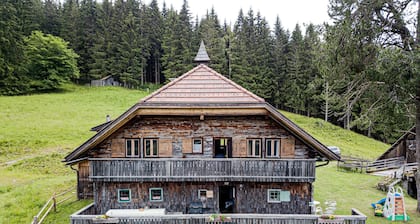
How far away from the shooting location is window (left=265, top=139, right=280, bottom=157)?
1544cm

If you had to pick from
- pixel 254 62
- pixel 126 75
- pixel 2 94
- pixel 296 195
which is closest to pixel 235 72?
pixel 254 62

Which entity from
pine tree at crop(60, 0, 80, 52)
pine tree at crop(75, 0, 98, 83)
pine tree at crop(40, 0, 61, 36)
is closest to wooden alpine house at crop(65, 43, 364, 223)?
pine tree at crop(75, 0, 98, 83)

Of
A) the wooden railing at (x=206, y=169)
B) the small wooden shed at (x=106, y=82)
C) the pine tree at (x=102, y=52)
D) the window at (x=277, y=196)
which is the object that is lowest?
the window at (x=277, y=196)

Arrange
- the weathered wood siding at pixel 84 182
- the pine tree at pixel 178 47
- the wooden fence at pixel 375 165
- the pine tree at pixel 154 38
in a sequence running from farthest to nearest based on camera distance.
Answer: the pine tree at pixel 154 38 → the pine tree at pixel 178 47 → the wooden fence at pixel 375 165 → the weathered wood siding at pixel 84 182

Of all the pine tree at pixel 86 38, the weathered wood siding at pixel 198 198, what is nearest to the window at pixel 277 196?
the weathered wood siding at pixel 198 198

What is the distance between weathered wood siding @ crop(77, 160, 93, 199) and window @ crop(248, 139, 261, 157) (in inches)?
375

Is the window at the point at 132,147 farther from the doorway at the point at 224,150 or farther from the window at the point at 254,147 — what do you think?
the window at the point at 254,147

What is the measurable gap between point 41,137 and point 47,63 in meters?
25.0

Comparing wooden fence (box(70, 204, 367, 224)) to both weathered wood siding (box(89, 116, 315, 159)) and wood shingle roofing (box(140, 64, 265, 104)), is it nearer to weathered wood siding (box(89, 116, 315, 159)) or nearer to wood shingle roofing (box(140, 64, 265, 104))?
weathered wood siding (box(89, 116, 315, 159))

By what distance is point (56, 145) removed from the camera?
28.5 meters

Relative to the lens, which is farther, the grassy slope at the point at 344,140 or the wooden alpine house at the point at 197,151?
the grassy slope at the point at 344,140

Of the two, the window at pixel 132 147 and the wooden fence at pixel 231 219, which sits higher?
the window at pixel 132 147

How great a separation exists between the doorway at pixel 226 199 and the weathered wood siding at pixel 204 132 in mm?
2187

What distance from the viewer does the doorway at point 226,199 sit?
16.2 m
